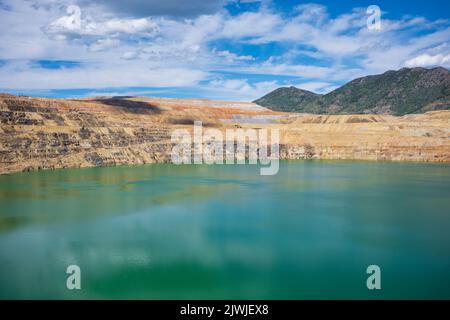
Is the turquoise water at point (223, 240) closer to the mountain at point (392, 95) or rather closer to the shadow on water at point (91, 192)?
the shadow on water at point (91, 192)

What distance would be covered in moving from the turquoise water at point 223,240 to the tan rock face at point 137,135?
12.0 metres

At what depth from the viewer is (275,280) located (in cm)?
1386

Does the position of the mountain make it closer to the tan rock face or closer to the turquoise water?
the tan rock face

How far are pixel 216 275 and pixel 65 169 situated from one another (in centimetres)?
3884

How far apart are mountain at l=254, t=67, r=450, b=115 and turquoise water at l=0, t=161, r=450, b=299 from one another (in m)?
128

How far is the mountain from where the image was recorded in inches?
6093

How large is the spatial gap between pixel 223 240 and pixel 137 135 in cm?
4583

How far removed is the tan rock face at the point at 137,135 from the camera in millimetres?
47188

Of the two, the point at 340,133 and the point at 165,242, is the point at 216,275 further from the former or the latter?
the point at 340,133

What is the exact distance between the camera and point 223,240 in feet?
61.4

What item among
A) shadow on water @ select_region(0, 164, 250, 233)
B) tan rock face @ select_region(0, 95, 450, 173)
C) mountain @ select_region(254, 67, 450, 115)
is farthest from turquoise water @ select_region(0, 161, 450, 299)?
mountain @ select_region(254, 67, 450, 115)

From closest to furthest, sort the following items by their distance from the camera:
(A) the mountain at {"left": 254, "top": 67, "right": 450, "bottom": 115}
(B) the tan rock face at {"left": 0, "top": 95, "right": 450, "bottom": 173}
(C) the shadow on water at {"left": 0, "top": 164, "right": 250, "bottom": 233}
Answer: (C) the shadow on water at {"left": 0, "top": 164, "right": 250, "bottom": 233}, (B) the tan rock face at {"left": 0, "top": 95, "right": 450, "bottom": 173}, (A) the mountain at {"left": 254, "top": 67, "right": 450, "bottom": 115}

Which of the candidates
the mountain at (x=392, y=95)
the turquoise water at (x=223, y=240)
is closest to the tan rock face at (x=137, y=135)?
the turquoise water at (x=223, y=240)
